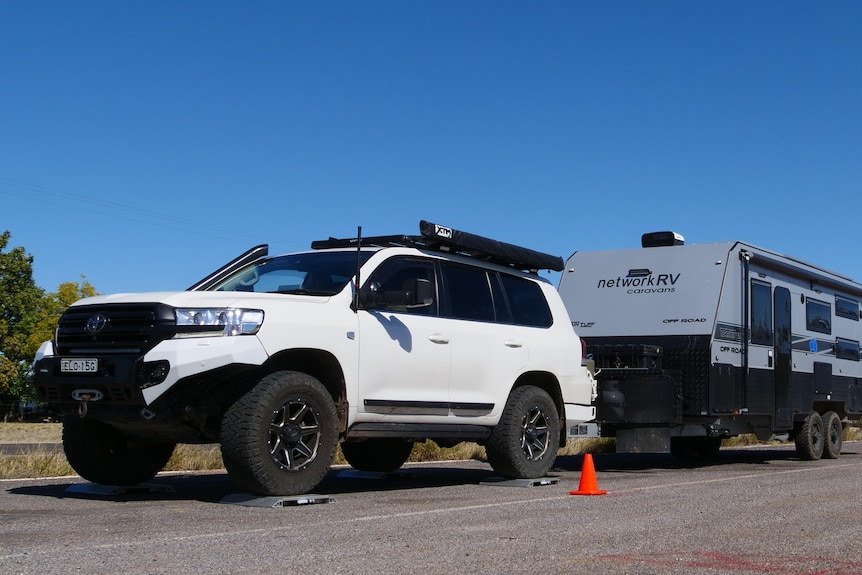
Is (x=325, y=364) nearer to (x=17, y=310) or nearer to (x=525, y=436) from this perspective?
(x=525, y=436)

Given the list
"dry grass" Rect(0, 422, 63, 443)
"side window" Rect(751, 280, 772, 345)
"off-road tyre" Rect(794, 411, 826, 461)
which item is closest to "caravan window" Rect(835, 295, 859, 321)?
"off-road tyre" Rect(794, 411, 826, 461)

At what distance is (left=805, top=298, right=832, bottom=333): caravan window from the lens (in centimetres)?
1677

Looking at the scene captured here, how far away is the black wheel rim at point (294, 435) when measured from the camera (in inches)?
329

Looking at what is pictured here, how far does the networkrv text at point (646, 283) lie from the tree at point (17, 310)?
5243 cm

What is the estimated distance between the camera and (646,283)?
48.5 ft

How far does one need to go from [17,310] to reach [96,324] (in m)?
61.0

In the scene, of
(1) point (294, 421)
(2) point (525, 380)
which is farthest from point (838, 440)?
(1) point (294, 421)

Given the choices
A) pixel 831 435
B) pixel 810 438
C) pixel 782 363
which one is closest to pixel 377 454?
pixel 782 363

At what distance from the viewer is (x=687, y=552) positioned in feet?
20.2

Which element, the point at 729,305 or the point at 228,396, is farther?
the point at 729,305

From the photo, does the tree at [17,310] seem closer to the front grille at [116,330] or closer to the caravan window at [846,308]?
the caravan window at [846,308]

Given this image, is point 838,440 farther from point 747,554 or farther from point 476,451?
point 747,554

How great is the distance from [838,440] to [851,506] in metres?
8.99

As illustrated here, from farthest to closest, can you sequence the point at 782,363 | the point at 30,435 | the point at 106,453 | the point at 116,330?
the point at 30,435 → the point at 782,363 → the point at 106,453 → the point at 116,330
